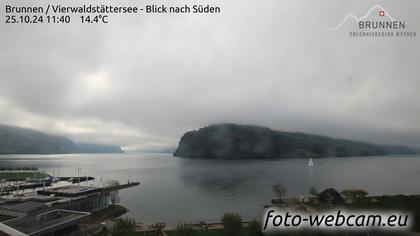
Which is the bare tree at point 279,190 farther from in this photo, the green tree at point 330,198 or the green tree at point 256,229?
the green tree at point 256,229

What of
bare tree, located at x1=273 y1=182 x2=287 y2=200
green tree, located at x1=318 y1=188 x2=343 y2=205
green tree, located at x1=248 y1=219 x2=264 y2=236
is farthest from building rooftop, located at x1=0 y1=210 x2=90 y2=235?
bare tree, located at x1=273 y1=182 x2=287 y2=200

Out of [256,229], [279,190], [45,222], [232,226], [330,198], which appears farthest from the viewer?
[279,190]

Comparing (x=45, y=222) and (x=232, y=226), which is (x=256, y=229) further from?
(x=45, y=222)

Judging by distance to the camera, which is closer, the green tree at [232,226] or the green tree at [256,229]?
the green tree at [256,229]

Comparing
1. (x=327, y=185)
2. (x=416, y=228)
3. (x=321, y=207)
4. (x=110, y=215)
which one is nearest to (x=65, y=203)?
(x=110, y=215)

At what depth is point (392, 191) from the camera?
98688 mm

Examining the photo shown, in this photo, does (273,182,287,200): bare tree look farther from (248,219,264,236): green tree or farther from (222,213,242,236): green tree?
(248,219,264,236): green tree

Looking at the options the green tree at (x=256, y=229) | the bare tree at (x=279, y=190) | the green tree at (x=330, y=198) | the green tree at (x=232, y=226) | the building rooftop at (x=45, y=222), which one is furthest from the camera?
the bare tree at (x=279, y=190)

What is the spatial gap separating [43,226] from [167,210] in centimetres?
4314

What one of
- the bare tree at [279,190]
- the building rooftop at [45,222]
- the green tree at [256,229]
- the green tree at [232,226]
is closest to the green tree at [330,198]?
the bare tree at [279,190]

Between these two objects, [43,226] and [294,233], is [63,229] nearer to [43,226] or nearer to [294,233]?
[43,226]

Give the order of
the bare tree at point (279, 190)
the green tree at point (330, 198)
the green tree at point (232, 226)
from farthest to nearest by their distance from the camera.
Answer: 1. the bare tree at point (279, 190)
2. the green tree at point (330, 198)
3. the green tree at point (232, 226)

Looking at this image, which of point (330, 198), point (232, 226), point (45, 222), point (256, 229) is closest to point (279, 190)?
point (330, 198)

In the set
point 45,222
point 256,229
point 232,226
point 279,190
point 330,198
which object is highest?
point 45,222
